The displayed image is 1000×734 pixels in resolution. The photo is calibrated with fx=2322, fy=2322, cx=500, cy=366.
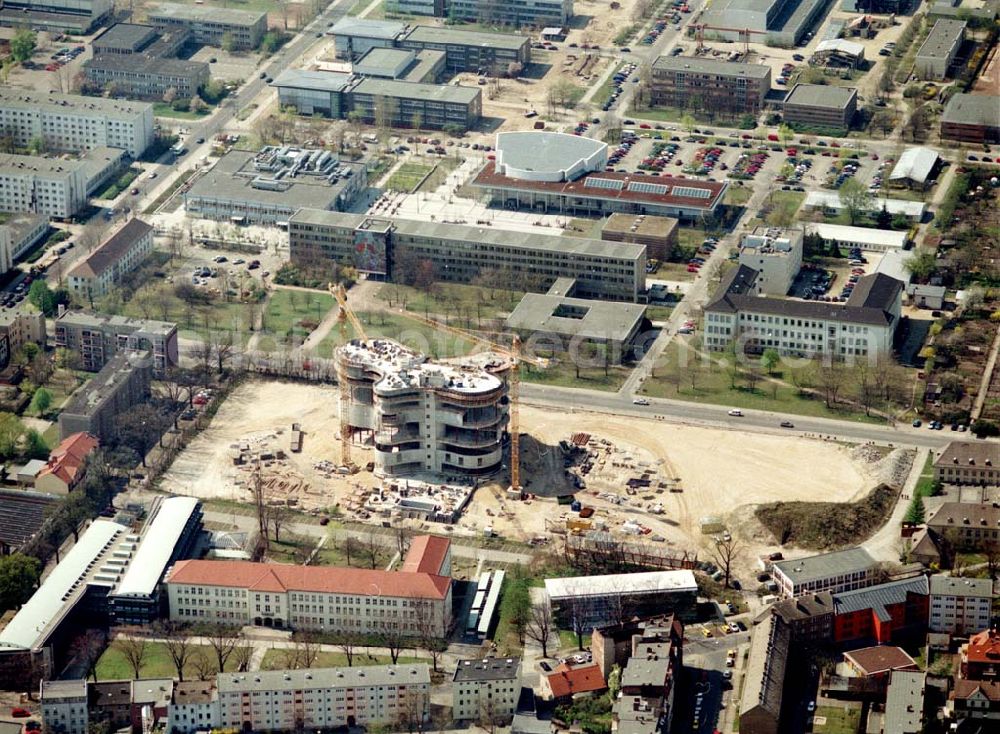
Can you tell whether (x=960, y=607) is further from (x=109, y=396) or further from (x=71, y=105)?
(x=71, y=105)

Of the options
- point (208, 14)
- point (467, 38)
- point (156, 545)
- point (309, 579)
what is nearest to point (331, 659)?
point (309, 579)

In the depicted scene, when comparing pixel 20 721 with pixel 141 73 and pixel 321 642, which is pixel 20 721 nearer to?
pixel 321 642

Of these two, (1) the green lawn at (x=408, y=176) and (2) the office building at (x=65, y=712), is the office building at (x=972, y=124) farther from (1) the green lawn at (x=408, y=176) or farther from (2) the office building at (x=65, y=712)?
(2) the office building at (x=65, y=712)

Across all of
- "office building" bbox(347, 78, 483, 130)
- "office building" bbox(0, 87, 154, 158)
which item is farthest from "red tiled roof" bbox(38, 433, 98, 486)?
"office building" bbox(347, 78, 483, 130)

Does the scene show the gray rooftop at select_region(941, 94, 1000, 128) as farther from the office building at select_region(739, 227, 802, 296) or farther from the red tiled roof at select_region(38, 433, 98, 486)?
the red tiled roof at select_region(38, 433, 98, 486)

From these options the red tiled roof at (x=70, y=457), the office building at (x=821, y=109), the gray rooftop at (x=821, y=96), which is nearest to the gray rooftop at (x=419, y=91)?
the office building at (x=821, y=109)
